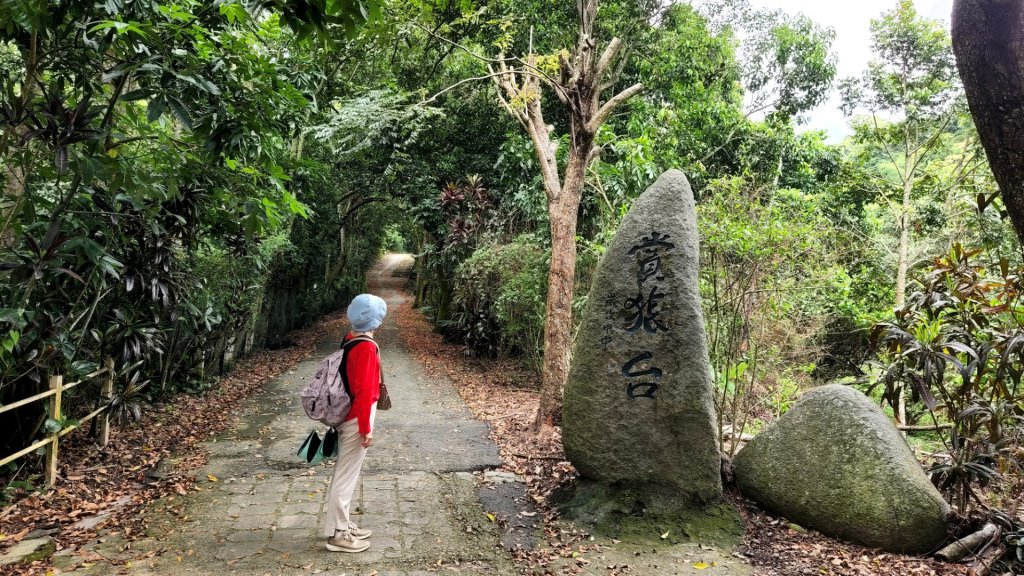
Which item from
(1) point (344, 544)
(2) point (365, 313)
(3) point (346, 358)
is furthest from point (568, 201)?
(1) point (344, 544)

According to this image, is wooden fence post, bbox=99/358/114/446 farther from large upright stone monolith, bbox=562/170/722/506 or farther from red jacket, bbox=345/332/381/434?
large upright stone monolith, bbox=562/170/722/506

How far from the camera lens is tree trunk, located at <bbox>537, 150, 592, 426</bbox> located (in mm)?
6984

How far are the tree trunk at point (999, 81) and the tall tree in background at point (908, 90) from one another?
9581mm

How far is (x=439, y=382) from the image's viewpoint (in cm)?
1092

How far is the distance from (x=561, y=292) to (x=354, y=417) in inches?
139

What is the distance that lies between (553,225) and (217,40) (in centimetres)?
404

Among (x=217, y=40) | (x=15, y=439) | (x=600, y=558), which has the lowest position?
(x=600, y=558)

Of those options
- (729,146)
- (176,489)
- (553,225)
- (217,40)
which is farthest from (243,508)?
(729,146)

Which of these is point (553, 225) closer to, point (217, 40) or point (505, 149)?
point (217, 40)

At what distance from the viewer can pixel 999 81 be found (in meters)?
2.68

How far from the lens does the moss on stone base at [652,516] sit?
450 centimetres

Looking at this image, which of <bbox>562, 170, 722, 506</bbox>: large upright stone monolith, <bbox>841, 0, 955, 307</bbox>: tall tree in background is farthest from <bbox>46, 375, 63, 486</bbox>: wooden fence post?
<bbox>841, 0, 955, 307</bbox>: tall tree in background

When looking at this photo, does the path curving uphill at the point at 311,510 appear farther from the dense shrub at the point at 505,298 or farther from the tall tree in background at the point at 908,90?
the tall tree in background at the point at 908,90

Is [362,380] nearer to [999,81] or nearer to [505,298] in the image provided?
[999,81]
